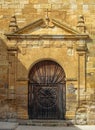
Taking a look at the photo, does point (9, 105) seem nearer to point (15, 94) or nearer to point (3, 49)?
point (15, 94)

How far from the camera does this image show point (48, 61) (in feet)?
55.8

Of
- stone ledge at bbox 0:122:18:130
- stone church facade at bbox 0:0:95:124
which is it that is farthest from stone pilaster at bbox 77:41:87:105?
stone ledge at bbox 0:122:18:130

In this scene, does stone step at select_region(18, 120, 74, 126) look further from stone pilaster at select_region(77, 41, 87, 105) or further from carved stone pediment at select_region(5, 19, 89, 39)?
carved stone pediment at select_region(5, 19, 89, 39)

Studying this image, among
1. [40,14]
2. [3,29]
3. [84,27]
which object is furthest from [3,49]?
[84,27]

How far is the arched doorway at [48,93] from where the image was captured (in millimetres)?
16953

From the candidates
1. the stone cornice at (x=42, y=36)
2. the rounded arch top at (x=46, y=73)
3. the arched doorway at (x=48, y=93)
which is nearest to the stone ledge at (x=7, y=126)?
the arched doorway at (x=48, y=93)

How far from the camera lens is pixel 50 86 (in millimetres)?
17000

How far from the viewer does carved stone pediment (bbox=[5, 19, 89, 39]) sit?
16.8 m

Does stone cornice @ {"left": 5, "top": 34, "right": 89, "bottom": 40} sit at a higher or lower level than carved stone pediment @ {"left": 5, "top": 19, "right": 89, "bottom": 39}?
lower

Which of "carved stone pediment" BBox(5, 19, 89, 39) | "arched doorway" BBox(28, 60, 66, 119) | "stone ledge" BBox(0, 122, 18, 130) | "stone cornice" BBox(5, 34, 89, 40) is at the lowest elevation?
"stone ledge" BBox(0, 122, 18, 130)

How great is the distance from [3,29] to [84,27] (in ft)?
9.66

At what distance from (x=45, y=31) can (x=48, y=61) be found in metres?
1.09

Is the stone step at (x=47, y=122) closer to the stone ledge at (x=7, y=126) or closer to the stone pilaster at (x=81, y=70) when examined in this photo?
the stone ledge at (x=7, y=126)

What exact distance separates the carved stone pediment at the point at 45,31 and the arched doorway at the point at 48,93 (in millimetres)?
985
